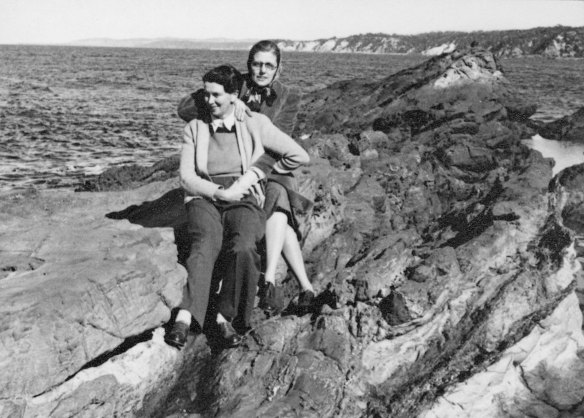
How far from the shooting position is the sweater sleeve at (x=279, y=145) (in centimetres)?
551

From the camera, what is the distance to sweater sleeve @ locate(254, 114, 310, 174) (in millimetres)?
5508

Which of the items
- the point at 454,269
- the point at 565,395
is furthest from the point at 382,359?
the point at 565,395

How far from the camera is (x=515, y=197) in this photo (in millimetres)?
6391

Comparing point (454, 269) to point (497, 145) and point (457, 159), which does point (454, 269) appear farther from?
point (497, 145)

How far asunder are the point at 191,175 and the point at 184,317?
1.31m

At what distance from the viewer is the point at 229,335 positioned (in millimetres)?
4820

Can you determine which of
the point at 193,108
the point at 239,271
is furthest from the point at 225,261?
the point at 193,108

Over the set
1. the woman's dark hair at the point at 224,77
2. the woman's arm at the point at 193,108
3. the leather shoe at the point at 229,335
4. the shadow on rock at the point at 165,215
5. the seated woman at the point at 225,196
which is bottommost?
the leather shoe at the point at 229,335

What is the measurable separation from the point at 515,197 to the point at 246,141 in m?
3.20

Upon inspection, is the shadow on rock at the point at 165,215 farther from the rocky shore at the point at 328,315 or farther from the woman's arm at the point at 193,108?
the woman's arm at the point at 193,108

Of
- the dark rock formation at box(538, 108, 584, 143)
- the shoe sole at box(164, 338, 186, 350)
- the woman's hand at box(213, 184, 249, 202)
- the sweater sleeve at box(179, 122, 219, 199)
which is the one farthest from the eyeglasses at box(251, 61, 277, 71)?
the dark rock formation at box(538, 108, 584, 143)

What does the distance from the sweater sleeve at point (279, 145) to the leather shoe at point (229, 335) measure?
1637 millimetres

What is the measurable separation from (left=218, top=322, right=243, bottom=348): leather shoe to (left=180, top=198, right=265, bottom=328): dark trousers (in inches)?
3.6

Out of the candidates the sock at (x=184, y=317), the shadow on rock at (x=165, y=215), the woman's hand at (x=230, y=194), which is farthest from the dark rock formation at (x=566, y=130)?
the sock at (x=184, y=317)
